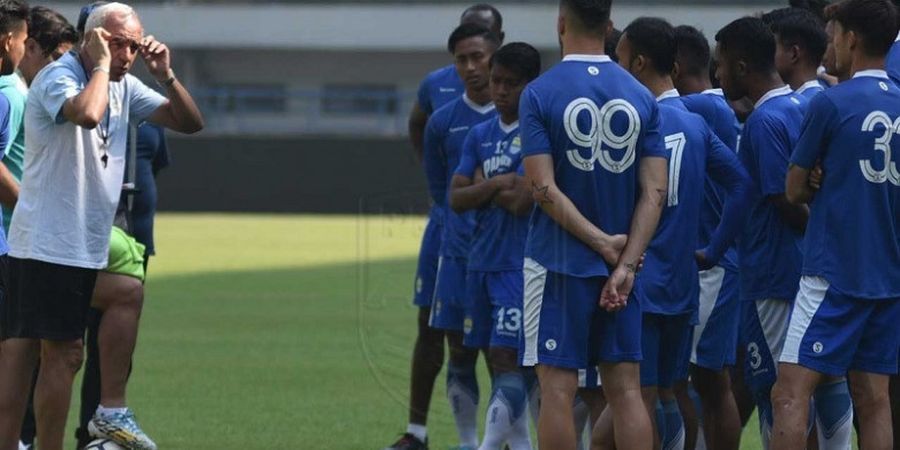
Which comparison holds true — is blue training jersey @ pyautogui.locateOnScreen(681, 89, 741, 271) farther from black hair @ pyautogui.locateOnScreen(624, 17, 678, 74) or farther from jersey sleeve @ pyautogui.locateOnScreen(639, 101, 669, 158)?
jersey sleeve @ pyautogui.locateOnScreen(639, 101, 669, 158)

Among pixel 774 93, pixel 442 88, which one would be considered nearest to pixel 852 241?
pixel 774 93

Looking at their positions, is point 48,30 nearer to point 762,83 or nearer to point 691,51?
point 691,51

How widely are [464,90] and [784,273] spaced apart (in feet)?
11.0

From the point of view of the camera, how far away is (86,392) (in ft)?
31.3

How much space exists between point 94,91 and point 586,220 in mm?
2337

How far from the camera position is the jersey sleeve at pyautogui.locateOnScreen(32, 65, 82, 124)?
7938mm

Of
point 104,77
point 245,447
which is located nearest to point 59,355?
point 104,77

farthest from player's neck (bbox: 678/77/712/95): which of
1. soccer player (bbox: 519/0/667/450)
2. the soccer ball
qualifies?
the soccer ball

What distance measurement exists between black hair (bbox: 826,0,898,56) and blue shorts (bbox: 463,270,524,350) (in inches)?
97.1

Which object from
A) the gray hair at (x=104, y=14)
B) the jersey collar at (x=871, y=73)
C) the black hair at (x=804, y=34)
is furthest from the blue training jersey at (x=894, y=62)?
the gray hair at (x=104, y=14)

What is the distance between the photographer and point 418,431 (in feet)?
33.4

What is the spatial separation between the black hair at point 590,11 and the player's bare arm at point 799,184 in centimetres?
102

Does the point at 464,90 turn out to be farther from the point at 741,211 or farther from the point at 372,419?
the point at 741,211

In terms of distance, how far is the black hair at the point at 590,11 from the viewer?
7.28 meters
